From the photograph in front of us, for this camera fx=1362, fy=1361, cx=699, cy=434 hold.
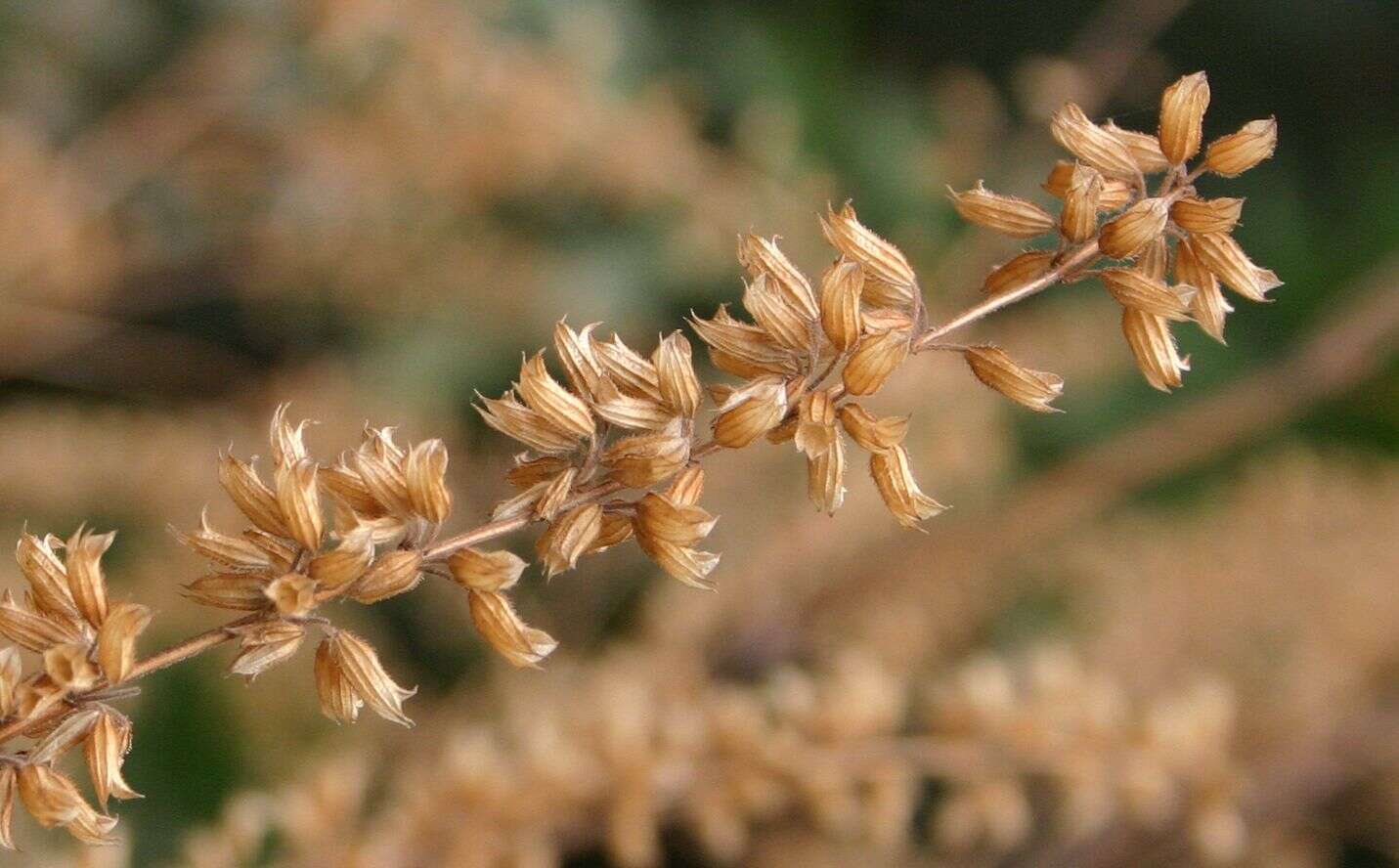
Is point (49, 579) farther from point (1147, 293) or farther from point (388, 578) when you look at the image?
point (1147, 293)

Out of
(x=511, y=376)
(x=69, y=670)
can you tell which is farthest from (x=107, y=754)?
(x=511, y=376)

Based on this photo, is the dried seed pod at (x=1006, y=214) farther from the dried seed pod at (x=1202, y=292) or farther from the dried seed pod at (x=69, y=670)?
the dried seed pod at (x=69, y=670)

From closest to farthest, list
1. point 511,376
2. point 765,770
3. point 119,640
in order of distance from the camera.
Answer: point 119,640
point 765,770
point 511,376

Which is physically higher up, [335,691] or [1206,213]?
[1206,213]

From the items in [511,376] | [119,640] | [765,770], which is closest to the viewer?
[119,640]

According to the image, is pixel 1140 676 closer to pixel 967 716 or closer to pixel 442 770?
pixel 967 716
